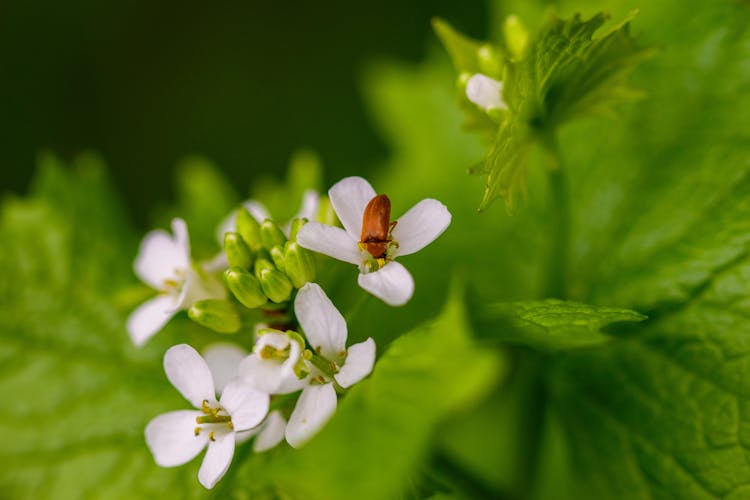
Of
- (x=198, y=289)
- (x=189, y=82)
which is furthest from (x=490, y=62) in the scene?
(x=189, y=82)

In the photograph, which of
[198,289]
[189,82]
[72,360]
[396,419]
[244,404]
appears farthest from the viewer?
[189,82]

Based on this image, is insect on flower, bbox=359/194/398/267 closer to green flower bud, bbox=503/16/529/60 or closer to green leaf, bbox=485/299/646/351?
green leaf, bbox=485/299/646/351

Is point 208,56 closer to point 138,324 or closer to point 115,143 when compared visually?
point 115,143

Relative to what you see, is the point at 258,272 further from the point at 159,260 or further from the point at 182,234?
the point at 159,260

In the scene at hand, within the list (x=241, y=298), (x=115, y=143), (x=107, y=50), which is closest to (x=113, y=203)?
(x=241, y=298)

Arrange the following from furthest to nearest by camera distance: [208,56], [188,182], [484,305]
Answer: [208,56]
[188,182]
[484,305]

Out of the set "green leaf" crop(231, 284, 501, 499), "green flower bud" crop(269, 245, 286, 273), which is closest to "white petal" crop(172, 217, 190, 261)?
"green flower bud" crop(269, 245, 286, 273)
